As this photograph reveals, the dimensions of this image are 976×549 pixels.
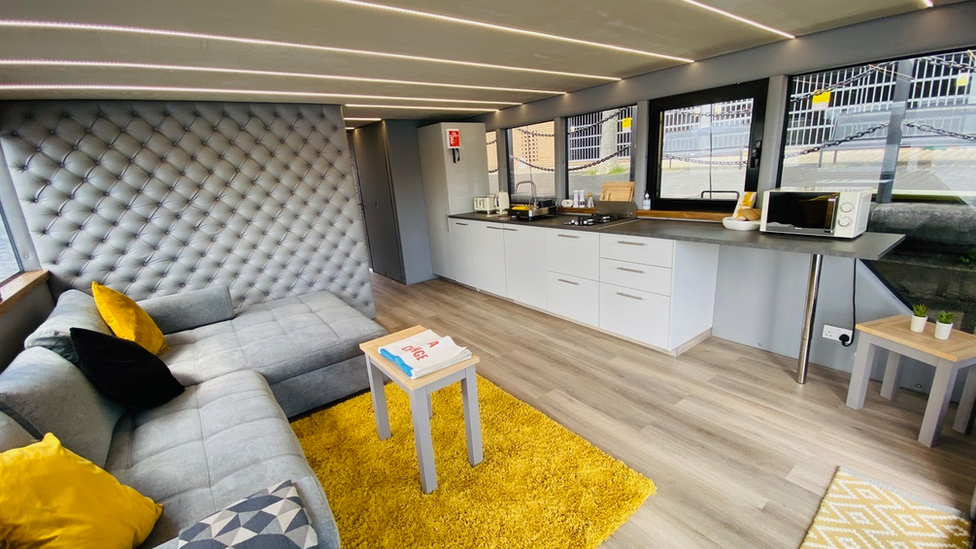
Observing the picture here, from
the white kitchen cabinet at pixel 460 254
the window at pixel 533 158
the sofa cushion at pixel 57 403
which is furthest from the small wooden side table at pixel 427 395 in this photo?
the window at pixel 533 158

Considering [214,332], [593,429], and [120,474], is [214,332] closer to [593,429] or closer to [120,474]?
[120,474]

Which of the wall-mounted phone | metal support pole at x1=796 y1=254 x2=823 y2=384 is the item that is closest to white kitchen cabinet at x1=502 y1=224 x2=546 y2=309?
the wall-mounted phone

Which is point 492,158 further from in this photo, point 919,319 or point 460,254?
point 919,319

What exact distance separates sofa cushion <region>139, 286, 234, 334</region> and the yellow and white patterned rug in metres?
3.55

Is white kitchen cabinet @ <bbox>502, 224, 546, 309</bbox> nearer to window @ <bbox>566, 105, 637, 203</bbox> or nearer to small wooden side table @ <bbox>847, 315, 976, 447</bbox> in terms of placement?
window @ <bbox>566, 105, 637, 203</bbox>

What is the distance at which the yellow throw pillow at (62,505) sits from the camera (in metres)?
0.97

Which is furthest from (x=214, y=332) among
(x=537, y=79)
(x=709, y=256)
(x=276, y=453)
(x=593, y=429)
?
(x=709, y=256)

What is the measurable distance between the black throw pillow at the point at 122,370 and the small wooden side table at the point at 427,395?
927 millimetres

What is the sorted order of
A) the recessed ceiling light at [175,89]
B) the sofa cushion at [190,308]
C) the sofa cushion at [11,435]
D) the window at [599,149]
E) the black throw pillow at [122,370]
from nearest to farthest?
the sofa cushion at [11,435] < the black throw pillow at [122,370] < the recessed ceiling light at [175,89] < the sofa cushion at [190,308] < the window at [599,149]

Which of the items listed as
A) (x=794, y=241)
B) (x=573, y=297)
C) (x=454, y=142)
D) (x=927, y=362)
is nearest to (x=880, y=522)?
(x=927, y=362)

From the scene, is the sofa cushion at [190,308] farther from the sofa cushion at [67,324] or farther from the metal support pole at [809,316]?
the metal support pole at [809,316]

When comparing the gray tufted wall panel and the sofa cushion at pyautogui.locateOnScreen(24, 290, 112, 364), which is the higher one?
the gray tufted wall panel

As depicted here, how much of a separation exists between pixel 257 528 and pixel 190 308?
2306 millimetres

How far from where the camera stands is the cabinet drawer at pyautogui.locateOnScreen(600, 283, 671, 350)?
2.93 m
